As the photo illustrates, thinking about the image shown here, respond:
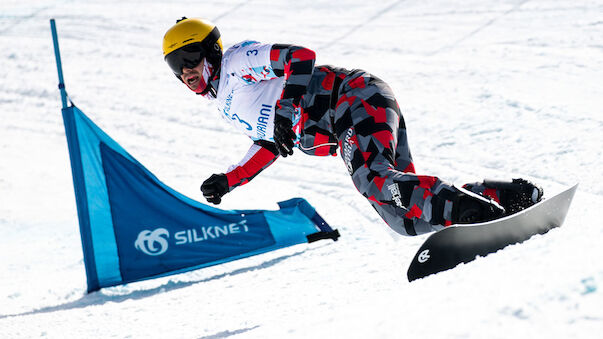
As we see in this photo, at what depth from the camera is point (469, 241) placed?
91.7 inches

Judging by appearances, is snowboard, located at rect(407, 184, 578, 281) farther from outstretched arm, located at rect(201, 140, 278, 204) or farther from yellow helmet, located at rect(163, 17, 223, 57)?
yellow helmet, located at rect(163, 17, 223, 57)

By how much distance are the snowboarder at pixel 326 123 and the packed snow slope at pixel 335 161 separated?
0.35 m

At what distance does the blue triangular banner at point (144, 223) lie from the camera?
4371mm

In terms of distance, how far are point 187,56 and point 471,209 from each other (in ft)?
5.89

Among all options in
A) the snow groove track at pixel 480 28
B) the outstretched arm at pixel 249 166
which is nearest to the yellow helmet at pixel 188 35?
the outstretched arm at pixel 249 166

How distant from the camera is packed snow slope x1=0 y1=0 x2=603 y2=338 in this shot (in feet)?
5.65

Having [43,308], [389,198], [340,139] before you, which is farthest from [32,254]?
[389,198]

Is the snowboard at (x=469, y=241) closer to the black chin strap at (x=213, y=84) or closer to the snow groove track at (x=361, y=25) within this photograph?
the black chin strap at (x=213, y=84)

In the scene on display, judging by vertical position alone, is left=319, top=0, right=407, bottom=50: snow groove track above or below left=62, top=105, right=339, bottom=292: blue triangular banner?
above

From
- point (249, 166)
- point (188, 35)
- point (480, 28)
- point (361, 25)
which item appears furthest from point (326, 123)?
point (361, 25)

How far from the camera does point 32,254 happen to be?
5.00 m

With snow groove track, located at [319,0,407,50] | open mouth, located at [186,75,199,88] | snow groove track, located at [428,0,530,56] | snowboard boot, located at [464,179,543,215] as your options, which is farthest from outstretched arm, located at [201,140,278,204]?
snow groove track, located at [319,0,407,50]

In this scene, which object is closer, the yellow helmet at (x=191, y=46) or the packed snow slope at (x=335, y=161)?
the packed snow slope at (x=335, y=161)

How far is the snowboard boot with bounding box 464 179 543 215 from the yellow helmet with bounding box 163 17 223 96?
1.62 m
